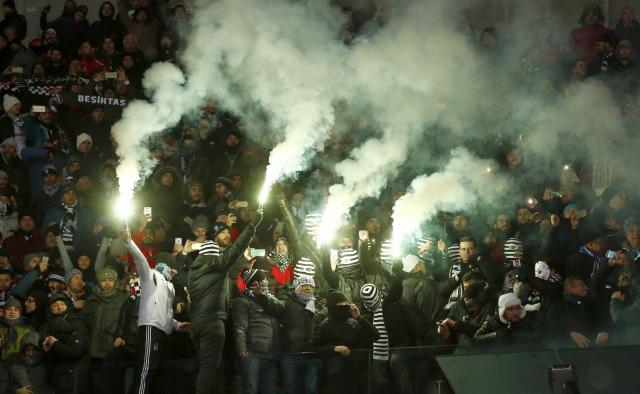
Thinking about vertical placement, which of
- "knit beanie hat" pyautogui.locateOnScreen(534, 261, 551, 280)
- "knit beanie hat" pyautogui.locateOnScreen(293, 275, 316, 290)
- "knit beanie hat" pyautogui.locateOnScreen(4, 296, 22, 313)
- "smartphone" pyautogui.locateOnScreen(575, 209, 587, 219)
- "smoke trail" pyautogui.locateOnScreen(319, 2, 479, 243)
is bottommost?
"knit beanie hat" pyautogui.locateOnScreen(4, 296, 22, 313)

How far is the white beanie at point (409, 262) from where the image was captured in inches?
455

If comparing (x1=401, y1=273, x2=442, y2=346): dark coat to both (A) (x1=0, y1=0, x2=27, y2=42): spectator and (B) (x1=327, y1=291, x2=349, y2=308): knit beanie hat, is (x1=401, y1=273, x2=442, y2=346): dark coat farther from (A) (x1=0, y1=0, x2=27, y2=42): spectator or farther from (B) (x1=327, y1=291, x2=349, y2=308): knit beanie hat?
(A) (x1=0, y1=0, x2=27, y2=42): spectator

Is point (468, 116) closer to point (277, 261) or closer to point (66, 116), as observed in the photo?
point (277, 261)

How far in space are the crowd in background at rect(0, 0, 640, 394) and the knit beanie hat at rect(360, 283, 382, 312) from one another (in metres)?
0.03

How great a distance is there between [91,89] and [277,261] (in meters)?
3.89

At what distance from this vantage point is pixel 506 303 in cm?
1062

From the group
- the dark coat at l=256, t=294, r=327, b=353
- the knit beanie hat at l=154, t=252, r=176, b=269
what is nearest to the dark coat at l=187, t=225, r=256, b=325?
the dark coat at l=256, t=294, r=327, b=353

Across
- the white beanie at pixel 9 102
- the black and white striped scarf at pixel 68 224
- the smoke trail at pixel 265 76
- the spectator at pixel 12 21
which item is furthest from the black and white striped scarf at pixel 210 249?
the spectator at pixel 12 21

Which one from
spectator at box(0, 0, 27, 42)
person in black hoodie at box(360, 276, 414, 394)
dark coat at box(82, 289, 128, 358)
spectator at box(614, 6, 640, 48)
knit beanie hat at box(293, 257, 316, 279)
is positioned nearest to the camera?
person in black hoodie at box(360, 276, 414, 394)

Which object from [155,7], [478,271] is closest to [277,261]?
[478,271]

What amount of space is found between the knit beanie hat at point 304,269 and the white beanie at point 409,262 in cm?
114

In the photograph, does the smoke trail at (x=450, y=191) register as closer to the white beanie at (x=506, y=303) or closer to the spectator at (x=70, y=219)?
the white beanie at (x=506, y=303)

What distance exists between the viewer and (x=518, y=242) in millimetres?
11703

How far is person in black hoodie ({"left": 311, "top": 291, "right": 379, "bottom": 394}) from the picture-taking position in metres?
9.62
